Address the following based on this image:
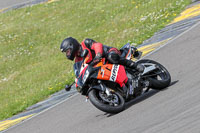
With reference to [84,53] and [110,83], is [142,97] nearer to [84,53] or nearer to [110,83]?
[110,83]

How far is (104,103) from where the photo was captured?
702 cm

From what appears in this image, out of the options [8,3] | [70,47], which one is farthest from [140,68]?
[8,3]

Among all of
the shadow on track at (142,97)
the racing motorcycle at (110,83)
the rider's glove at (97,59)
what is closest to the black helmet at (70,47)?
the racing motorcycle at (110,83)

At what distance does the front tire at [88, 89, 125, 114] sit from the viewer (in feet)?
22.2

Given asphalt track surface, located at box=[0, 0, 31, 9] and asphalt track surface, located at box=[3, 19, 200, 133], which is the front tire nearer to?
asphalt track surface, located at box=[3, 19, 200, 133]

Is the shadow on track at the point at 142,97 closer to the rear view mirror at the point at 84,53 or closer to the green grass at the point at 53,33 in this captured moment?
the rear view mirror at the point at 84,53

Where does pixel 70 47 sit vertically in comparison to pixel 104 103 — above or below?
above

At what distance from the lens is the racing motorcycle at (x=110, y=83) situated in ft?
22.7

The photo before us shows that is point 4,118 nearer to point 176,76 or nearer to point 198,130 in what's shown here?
point 176,76

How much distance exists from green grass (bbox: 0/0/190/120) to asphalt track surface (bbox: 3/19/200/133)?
2.89 m

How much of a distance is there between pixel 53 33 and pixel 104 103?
15.4m

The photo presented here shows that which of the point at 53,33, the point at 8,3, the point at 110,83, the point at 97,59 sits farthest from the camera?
the point at 8,3

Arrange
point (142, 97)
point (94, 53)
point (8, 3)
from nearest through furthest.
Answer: point (94, 53)
point (142, 97)
point (8, 3)

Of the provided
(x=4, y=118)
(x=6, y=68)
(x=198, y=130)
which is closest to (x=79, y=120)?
(x=198, y=130)
